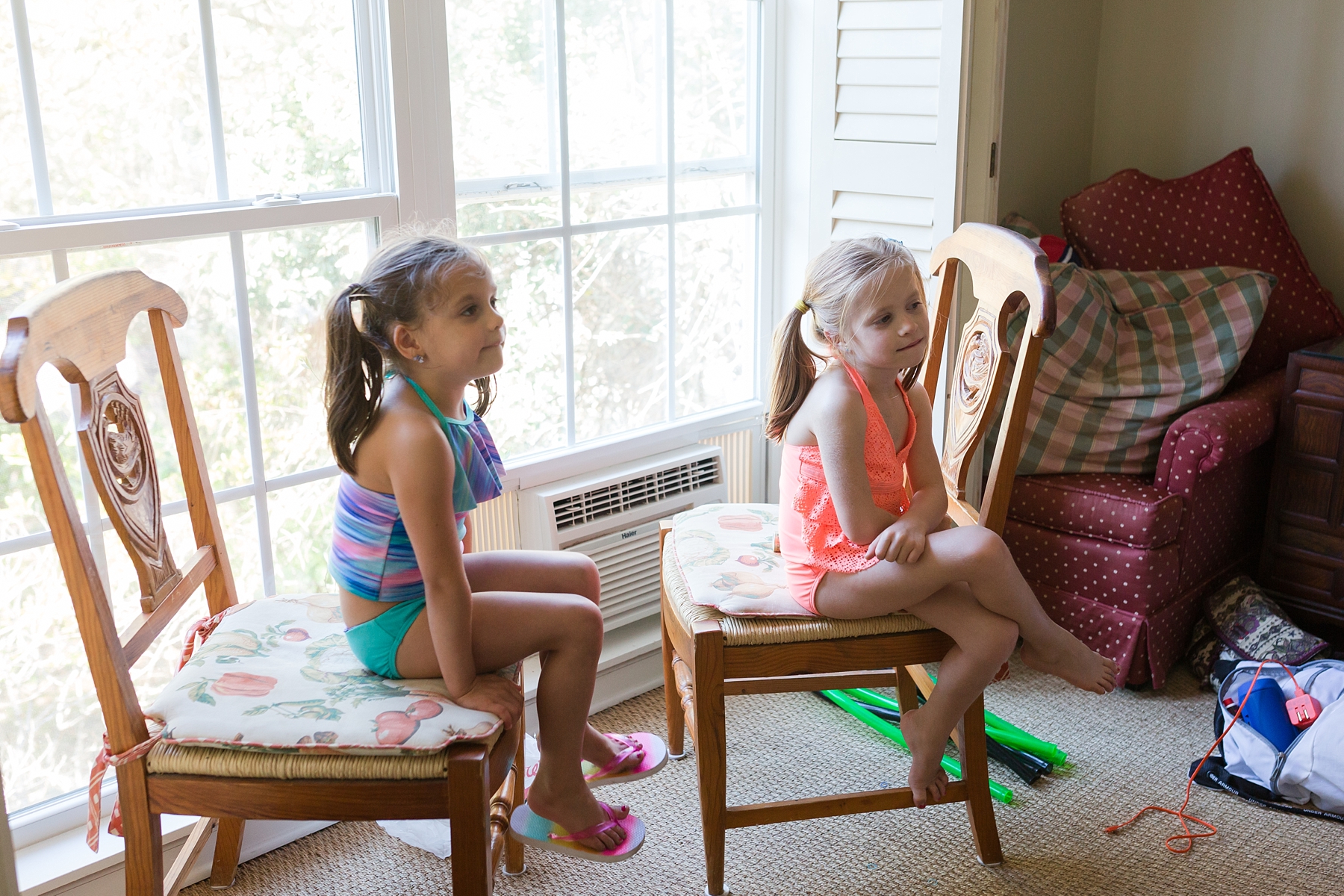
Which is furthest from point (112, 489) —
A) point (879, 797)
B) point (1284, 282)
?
point (1284, 282)

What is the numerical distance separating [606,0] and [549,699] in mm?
1440

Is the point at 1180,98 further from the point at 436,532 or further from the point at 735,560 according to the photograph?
the point at 436,532

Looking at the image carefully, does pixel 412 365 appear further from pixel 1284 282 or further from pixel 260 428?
pixel 1284 282

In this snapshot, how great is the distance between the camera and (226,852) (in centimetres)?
179

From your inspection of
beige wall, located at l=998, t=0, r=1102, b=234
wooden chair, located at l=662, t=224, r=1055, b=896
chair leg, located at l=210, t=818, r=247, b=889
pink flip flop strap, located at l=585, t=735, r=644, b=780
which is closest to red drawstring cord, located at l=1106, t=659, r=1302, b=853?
wooden chair, located at l=662, t=224, r=1055, b=896

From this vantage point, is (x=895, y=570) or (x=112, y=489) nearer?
(x=112, y=489)

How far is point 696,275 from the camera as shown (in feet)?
8.43

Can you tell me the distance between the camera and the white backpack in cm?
196

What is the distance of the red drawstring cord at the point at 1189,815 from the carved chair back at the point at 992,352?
0.64 meters

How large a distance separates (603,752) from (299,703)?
0.52 m

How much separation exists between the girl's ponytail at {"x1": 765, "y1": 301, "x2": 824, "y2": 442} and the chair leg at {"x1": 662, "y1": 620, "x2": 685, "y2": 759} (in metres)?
0.48

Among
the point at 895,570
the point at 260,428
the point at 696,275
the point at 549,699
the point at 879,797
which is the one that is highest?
the point at 696,275

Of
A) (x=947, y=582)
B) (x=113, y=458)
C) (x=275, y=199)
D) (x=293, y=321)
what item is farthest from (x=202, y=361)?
(x=947, y=582)

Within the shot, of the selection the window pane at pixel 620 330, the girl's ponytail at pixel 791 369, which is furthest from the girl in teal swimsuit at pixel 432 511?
the window pane at pixel 620 330
